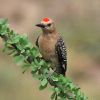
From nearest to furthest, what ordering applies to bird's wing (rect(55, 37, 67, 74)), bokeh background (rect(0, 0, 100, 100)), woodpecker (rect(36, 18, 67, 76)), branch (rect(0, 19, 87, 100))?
branch (rect(0, 19, 87, 100))
woodpecker (rect(36, 18, 67, 76))
bird's wing (rect(55, 37, 67, 74))
bokeh background (rect(0, 0, 100, 100))

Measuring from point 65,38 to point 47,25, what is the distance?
7264mm

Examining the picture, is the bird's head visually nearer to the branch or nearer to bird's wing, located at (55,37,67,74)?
bird's wing, located at (55,37,67,74)

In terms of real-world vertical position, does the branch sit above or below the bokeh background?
above

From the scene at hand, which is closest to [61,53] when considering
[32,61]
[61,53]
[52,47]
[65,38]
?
[61,53]

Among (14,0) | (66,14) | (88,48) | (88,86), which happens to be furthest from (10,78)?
(14,0)

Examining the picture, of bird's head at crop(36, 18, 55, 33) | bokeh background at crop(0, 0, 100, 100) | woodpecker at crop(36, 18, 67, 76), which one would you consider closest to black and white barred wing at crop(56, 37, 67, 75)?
woodpecker at crop(36, 18, 67, 76)

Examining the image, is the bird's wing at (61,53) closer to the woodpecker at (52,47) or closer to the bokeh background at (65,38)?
the woodpecker at (52,47)

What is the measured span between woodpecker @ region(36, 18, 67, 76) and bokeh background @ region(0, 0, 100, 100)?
392 centimetres

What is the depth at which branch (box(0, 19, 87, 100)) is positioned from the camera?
2949mm

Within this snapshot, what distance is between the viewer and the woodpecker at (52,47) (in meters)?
4.83

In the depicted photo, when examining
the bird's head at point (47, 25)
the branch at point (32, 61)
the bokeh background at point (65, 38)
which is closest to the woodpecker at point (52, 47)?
the bird's head at point (47, 25)

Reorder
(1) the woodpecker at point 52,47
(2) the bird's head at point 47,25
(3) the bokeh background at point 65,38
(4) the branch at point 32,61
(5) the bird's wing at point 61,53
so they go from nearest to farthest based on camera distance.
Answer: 1. (4) the branch at point 32,61
2. (2) the bird's head at point 47,25
3. (1) the woodpecker at point 52,47
4. (5) the bird's wing at point 61,53
5. (3) the bokeh background at point 65,38

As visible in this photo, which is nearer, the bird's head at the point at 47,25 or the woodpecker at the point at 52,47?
the bird's head at the point at 47,25

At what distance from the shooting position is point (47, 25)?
4664mm
